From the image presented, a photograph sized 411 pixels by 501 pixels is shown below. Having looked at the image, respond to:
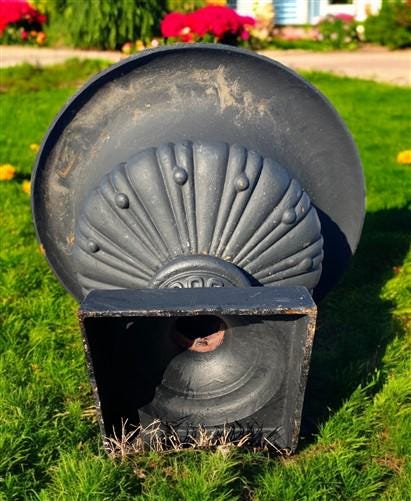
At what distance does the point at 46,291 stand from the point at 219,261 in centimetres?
159

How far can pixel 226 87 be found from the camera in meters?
2.54

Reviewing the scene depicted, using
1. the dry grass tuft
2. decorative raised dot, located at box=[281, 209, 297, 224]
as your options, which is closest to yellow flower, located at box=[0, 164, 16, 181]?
the dry grass tuft

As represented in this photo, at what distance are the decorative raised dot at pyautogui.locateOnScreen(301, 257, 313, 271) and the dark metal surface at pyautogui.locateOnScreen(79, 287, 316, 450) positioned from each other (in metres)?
0.23

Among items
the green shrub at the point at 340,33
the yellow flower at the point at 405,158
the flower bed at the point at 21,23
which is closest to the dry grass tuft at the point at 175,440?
the yellow flower at the point at 405,158

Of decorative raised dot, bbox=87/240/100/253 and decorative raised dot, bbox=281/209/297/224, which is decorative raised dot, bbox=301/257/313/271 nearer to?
decorative raised dot, bbox=281/209/297/224

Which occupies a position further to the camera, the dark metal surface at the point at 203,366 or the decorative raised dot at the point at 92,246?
the decorative raised dot at the point at 92,246

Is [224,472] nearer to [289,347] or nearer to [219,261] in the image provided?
[289,347]

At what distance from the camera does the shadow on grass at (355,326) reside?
2541mm

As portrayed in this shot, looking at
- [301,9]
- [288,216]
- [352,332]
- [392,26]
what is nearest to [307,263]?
[288,216]


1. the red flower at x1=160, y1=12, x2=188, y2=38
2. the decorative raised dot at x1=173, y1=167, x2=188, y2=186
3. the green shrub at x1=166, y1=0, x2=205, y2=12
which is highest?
the green shrub at x1=166, y1=0, x2=205, y2=12

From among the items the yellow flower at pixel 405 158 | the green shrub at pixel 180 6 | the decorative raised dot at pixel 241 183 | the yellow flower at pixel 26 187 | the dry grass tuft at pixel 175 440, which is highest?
the green shrub at pixel 180 6

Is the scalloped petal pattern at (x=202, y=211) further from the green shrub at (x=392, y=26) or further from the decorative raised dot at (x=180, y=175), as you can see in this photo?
the green shrub at (x=392, y=26)

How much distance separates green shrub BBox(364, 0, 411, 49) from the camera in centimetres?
1405

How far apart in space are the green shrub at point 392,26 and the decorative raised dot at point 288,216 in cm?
1315
